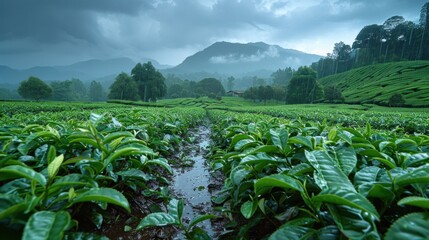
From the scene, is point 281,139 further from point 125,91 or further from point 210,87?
point 210,87

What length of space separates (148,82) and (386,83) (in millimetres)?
53288

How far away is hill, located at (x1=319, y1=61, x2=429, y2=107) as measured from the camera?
34875 millimetres

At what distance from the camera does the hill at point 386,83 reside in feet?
114

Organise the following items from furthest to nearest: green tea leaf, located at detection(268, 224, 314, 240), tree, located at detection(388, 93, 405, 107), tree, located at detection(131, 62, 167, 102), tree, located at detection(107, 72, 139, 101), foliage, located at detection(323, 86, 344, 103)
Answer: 1. tree, located at detection(131, 62, 167, 102)
2. tree, located at detection(107, 72, 139, 101)
3. foliage, located at detection(323, 86, 344, 103)
4. tree, located at detection(388, 93, 405, 107)
5. green tea leaf, located at detection(268, 224, 314, 240)

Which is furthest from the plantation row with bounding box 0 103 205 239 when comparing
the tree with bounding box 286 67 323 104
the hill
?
the tree with bounding box 286 67 323 104

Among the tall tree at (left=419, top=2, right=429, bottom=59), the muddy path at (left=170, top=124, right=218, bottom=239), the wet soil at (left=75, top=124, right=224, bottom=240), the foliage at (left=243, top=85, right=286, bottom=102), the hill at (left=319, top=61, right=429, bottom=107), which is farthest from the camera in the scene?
the foliage at (left=243, top=85, right=286, bottom=102)

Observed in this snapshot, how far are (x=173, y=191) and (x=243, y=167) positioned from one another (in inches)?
61.8

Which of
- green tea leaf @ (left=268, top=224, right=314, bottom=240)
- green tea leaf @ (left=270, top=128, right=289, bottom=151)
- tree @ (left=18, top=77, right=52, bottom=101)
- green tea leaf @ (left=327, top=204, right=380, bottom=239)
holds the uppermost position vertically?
green tea leaf @ (left=270, top=128, right=289, bottom=151)

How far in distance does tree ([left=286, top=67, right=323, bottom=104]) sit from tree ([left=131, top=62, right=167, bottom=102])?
32384 millimetres

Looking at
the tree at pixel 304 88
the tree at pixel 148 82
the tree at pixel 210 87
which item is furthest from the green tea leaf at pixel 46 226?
the tree at pixel 210 87

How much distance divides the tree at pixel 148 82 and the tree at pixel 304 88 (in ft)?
106

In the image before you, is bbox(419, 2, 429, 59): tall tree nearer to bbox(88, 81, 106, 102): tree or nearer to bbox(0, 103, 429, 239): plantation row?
bbox(0, 103, 429, 239): plantation row

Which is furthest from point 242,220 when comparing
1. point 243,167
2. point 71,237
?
point 71,237

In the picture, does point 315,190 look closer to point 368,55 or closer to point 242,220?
point 242,220
